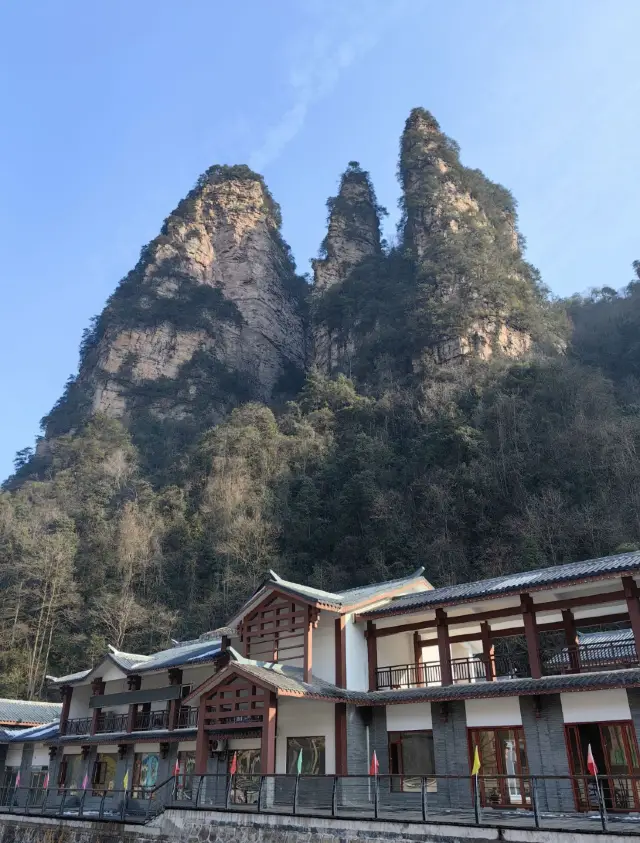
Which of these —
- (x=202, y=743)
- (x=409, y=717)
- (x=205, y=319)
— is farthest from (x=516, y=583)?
(x=205, y=319)

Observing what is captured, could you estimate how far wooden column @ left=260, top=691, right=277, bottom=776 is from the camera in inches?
596

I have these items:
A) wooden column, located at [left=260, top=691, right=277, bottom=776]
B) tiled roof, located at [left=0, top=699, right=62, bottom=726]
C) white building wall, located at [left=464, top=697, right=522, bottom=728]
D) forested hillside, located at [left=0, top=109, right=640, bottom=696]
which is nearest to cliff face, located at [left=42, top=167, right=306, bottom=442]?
forested hillside, located at [left=0, top=109, right=640, bottom=696]

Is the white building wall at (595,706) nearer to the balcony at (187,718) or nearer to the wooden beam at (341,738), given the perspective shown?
the wooden beam at (341,738)

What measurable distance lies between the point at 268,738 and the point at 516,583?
7.29 metres

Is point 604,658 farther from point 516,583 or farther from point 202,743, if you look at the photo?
point 202,743

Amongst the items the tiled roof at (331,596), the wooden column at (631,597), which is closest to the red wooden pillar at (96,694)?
the tiled roof at (331,596)

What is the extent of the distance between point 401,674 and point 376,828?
302 inches

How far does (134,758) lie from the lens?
22672mm

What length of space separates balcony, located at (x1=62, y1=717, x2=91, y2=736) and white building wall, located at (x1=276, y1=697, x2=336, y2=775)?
34.3 feet

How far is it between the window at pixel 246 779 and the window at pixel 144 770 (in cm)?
464

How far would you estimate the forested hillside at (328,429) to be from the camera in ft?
123

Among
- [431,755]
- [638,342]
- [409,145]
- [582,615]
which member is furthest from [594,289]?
[431,755]

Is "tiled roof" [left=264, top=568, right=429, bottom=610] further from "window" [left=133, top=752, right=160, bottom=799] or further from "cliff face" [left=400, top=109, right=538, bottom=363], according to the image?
"cliff face" [left=400, top=109, right=538, bottom=363]

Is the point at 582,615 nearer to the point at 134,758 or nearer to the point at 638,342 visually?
the point at 134,758
